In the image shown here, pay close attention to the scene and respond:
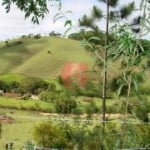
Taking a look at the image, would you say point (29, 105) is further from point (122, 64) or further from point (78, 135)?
point (122, 64)

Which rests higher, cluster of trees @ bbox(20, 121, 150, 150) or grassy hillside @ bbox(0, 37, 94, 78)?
grassy hillside @ bbox(0, 37, 94, 78)

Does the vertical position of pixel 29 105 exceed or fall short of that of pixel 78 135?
it exceeds it

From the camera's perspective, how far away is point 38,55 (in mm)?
69000

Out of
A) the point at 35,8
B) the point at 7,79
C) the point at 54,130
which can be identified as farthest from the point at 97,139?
the point at 7,79

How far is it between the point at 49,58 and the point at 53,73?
28.2 ft

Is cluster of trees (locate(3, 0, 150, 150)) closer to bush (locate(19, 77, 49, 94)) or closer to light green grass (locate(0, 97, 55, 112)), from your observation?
light green grass (locate(0, 97, 55, 112))

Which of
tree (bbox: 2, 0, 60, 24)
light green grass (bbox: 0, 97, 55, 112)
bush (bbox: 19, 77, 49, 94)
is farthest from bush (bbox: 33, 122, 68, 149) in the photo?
bush (bbox: 19, 77, 49, 94)

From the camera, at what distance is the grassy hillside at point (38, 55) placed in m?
62.7

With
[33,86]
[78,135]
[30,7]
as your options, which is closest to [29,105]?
[33,86]

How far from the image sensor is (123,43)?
8.24 feet

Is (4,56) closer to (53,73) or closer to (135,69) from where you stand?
(53,73)

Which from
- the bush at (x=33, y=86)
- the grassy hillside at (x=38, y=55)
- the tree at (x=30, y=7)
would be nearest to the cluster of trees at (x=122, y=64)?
the tree at (x=30, y=7)

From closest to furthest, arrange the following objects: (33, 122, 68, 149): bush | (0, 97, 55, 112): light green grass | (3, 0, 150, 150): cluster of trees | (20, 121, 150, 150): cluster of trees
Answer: (3, 0, 150, 150): cluster of trees, (20, 121, 150, 150): cluster of trees, (33, 122, 68, 149): bush, (0, 97, 55, 112): light green grass

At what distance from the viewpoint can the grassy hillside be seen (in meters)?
62.7
